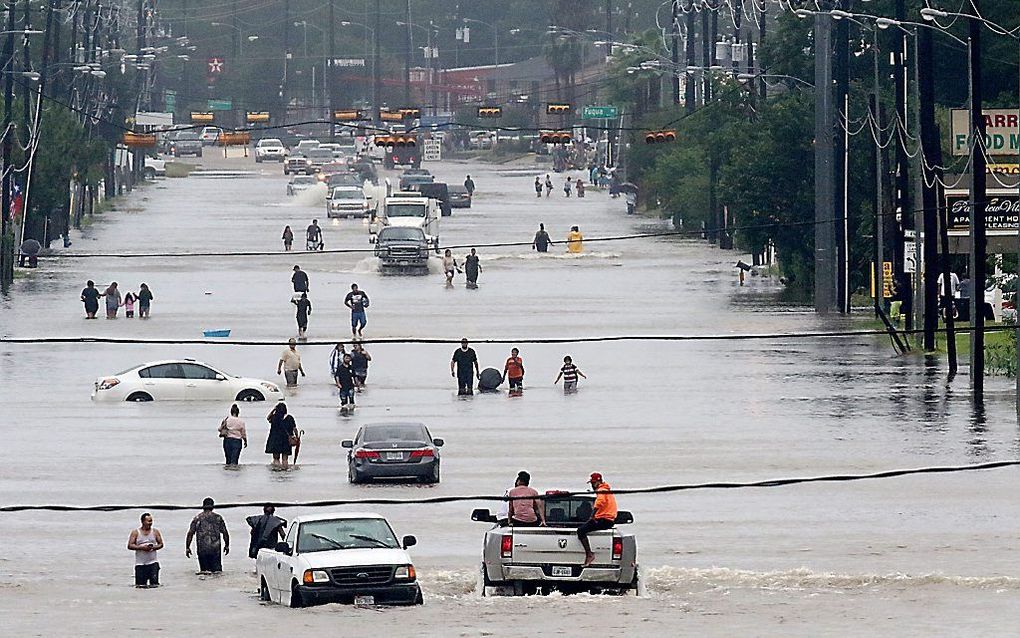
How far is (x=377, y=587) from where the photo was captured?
25125 millimetres

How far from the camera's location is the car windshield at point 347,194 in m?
117

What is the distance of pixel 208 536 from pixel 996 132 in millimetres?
28260

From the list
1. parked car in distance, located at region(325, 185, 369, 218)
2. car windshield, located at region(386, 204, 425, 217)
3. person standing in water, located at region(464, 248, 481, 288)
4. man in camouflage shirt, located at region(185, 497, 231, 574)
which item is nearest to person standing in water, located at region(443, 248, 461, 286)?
person standing in water, located at region(464, 248, 481, 288)

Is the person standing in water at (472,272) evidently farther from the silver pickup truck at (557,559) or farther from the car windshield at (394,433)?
the silver pickup truck at (557,559)

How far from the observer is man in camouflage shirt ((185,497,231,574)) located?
2827cm

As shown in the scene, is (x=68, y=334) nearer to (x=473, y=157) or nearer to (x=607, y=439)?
(x=607, y=439)

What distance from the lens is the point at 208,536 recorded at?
1113 inches

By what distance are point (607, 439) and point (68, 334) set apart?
2256cm

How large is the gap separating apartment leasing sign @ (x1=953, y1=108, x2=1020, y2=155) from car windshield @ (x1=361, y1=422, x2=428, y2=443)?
18845 mm

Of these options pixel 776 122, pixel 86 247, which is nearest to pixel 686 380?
pixel 776 122

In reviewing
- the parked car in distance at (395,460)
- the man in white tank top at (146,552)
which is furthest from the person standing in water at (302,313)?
the man in white tank top at (146,552)

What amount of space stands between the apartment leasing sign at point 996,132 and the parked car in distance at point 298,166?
112598mm

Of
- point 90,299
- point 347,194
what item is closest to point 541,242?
point 347,194

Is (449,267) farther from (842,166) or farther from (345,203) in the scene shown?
(345,203)
